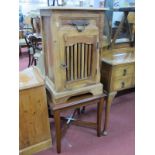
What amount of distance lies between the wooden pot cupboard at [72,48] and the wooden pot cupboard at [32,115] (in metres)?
0.13

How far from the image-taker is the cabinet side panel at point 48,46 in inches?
55.6

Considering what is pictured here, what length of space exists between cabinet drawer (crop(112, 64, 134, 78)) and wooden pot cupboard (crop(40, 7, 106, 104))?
18 centimetres

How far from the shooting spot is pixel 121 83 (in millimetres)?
1770

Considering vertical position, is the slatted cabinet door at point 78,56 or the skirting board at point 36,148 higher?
the slatted cabinet door at point 78,56

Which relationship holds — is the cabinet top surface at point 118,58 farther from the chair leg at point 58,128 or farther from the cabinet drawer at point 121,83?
the chair leg at point 58,128

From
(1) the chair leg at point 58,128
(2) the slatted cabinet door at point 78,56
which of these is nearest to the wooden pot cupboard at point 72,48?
(2) the slatted cabinet door at point 78,56

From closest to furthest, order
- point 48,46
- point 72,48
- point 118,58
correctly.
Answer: point 72,48, point 48,46, point 118,58

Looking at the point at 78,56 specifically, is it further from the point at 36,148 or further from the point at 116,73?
the point at 36,148

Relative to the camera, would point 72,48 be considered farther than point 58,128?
No

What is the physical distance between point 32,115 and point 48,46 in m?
0.60

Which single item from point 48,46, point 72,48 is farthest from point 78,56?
point 48,46

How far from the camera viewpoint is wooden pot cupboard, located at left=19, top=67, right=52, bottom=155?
147 centimetres
